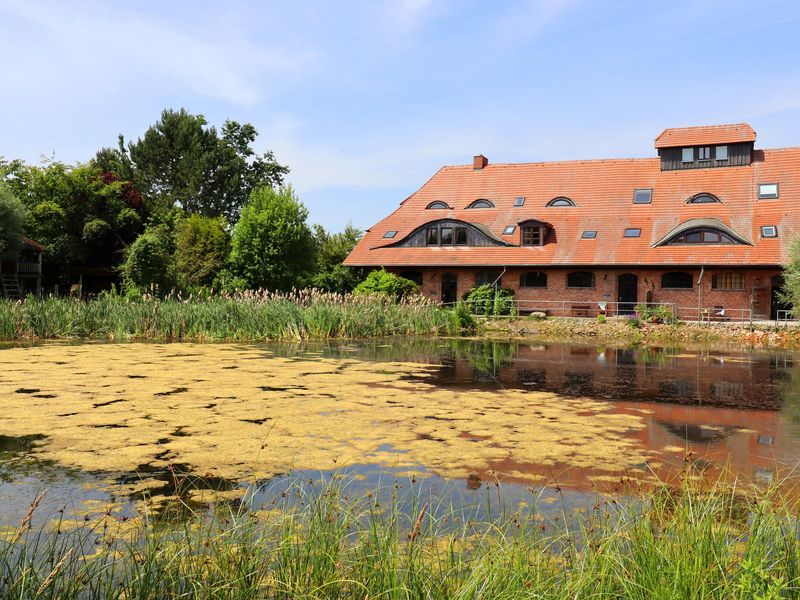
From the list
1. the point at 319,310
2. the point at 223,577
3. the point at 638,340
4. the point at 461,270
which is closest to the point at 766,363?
the point at 638,340

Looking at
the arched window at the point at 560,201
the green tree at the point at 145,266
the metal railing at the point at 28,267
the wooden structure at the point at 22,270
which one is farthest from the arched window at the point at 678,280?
the metal railing at the point at 28,267

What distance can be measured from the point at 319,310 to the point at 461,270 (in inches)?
545

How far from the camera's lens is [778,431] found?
827 cm

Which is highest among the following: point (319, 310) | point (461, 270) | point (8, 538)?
point (461, 270)

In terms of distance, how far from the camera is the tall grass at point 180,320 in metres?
18.0

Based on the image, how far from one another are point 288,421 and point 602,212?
27233 mm

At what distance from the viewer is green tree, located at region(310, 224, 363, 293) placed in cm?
3547

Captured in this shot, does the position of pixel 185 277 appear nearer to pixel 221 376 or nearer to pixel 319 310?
pixel 319 310

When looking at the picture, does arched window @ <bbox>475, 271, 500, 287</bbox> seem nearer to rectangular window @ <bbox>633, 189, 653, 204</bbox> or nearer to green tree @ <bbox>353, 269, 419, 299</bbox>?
green tree @ <bbox>353, 269, 419, 299</bbox>

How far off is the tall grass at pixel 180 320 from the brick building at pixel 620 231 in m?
12.7

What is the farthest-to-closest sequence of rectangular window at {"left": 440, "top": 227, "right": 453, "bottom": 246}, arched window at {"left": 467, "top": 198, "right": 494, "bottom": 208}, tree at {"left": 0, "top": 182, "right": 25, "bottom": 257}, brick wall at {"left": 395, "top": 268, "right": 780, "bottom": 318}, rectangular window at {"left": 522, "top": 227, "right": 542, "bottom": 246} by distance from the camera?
arched window at {"left": 467, "top": 198, "right": 494, "bottom": 208} → rectangular window at {"left": 440, "top": 227, "right": 453, "bottom": 246} → rectangular window at {"left": 522, "top": 227, "right": 542, "bottom": 246} → tree at {"left": 0, "top": 182, "right": 25, "bottom": 257} → brick wall at {"left": 395, "top": 268, "right": 780, "bottom": 318}

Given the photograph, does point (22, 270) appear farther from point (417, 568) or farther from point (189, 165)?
point (417, 568)

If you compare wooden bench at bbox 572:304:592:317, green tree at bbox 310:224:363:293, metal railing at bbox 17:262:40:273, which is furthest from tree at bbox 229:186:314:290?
wooden bench at bbox 572:304:592:317

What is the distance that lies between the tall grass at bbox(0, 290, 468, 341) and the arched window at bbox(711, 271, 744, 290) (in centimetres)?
1657
